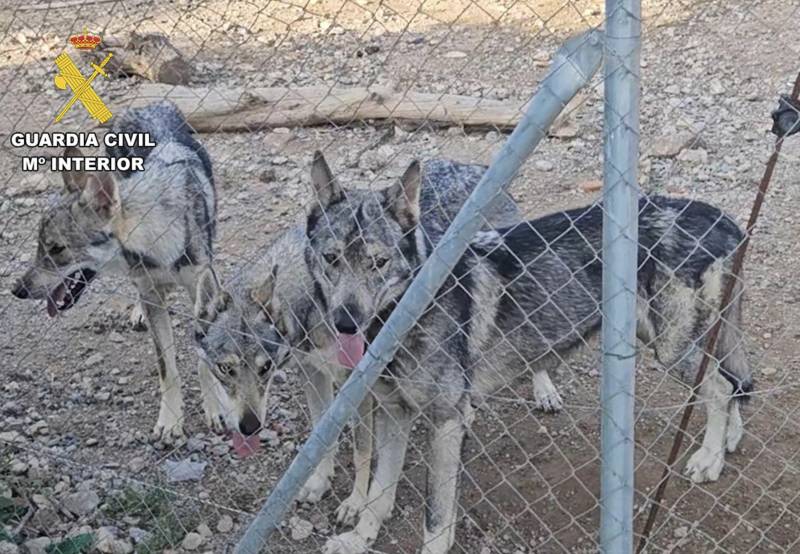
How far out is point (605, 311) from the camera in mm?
2434

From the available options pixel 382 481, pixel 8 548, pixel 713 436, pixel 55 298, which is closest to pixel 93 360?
pixel 55 298

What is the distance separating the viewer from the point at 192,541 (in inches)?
153

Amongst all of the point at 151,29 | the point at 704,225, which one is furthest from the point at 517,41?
the point at 704,225

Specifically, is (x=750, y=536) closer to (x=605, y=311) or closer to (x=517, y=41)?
(x=605, y=311)

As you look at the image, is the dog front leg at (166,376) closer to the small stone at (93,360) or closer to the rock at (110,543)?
the small stone at (93,360)

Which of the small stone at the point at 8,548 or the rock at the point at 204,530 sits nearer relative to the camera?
the small stone at the point at 8,548

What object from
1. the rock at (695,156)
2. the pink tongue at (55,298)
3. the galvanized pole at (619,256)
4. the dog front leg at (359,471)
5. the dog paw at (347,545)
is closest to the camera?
the galvanized pole at (619,256)

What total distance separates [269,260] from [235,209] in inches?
93.9

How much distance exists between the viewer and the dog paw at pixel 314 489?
4352mm

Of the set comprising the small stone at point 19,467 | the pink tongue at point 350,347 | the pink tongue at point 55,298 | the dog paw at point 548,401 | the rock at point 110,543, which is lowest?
the dog paw at point 548,401

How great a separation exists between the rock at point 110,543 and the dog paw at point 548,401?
1983 millimetres

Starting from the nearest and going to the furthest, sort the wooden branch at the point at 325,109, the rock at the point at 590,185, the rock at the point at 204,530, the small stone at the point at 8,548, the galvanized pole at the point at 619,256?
the galvanized pole at the point at 619,256 < the small stone at the point at 8,548 < the rock at the point at 204,530 < the rock at the point at 590,185 < the wooden branch at the point at 325,109

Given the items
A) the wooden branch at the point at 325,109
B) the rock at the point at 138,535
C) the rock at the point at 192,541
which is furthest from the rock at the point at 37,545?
the wooden branch at the point at 325,109

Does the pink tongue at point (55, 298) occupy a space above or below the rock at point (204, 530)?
above
